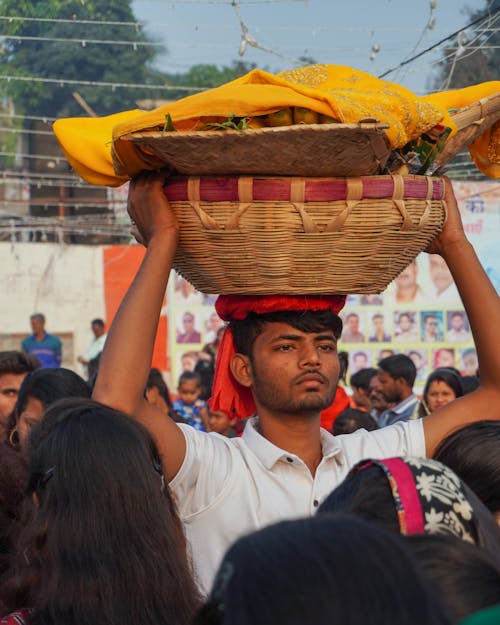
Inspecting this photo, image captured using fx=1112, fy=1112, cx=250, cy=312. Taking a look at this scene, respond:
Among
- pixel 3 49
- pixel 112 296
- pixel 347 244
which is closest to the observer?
pixel 347 244

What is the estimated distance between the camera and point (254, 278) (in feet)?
10.3

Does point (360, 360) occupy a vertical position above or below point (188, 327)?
below

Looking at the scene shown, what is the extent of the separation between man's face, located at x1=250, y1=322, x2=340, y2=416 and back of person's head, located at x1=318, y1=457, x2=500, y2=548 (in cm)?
136

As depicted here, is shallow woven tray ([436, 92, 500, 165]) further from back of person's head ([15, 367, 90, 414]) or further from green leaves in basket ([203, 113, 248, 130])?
back of person's head ([15, 367, 90, 414])

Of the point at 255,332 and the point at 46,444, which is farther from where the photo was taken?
the point at 255,332

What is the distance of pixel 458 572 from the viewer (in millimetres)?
1572

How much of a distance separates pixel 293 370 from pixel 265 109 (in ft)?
2.70

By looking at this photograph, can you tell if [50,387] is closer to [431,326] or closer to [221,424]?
[221,424]

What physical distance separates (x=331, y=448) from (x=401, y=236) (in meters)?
0.68

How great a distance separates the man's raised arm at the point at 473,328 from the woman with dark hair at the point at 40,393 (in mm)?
2239

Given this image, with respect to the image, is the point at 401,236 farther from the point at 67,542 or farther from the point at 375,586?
the point at 375,586

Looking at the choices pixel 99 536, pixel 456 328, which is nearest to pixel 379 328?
pixel 456 328

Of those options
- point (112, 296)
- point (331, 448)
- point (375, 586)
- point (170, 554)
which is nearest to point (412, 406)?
point (331, 448)

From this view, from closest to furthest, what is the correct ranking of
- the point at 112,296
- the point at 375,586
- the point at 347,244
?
the point at 375,586 → the point at 347,244 → the point at 112,296
